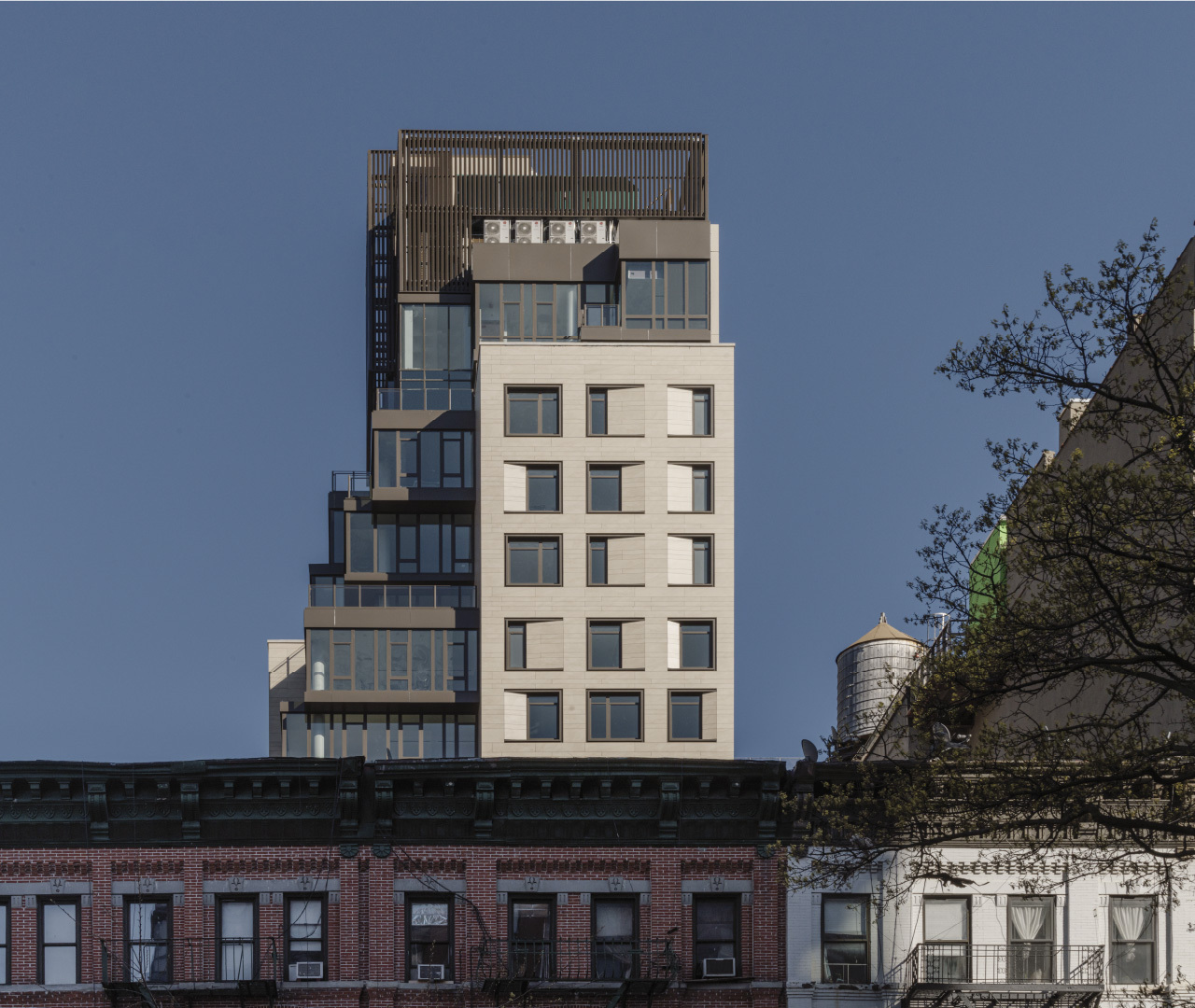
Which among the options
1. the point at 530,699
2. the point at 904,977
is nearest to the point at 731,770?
the point at 904,977

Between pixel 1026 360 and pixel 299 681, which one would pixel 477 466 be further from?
pixel 1026 360

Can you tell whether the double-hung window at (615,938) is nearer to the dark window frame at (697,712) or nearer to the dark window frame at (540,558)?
the dark window frame at (697,712)

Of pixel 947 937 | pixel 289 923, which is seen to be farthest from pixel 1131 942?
pixel 289 923

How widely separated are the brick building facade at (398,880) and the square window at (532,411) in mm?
25892

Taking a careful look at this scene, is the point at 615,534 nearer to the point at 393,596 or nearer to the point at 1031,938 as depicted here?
the point at 393,596

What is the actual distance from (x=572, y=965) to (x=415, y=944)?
10.4 ft

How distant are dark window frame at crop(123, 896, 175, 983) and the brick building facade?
0.04 meters

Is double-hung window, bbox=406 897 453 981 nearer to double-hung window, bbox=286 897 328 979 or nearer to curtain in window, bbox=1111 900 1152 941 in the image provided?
double-hung window, bbox=286 897 328 979

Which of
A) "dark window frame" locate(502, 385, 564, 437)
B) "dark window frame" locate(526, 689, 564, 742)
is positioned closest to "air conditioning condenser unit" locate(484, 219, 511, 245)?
"dark window frame" locate(502, 385, 564, 437)

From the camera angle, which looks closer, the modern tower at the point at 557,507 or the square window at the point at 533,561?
the modern tower at the point at 557,507

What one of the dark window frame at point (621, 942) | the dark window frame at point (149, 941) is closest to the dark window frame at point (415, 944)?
the dark window frame at point (621, 942)

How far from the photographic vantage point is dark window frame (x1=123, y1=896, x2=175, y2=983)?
37781mm

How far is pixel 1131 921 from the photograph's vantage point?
124 feet

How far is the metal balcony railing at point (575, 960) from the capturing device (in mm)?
37844
